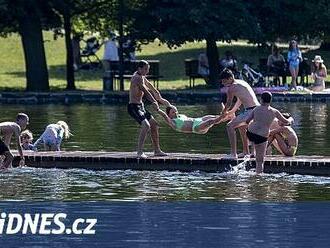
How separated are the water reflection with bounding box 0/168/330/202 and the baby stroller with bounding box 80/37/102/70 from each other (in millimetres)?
34669

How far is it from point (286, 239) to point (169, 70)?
134ft

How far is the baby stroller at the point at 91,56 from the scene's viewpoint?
59.4 meters

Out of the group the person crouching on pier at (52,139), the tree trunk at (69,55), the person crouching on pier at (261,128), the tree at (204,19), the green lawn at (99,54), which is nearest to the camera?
the person crouching on pier at (261,128)

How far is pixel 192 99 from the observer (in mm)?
44594

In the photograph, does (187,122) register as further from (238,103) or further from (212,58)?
(212,58)

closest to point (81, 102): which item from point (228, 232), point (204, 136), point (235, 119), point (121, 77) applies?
point (121, 77)

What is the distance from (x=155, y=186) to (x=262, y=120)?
2.39 metres

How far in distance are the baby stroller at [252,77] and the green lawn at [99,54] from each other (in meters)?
3.74

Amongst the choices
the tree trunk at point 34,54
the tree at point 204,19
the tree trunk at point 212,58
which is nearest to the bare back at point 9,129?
the tree at point 204,19

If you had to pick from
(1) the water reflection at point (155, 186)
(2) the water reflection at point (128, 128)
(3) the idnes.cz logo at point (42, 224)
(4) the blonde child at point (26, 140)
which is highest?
(4) the blonde child at point (26, 140)

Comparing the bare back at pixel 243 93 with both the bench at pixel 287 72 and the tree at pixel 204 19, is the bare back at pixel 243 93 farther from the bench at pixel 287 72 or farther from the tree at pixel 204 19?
the tree at pixel 204 19

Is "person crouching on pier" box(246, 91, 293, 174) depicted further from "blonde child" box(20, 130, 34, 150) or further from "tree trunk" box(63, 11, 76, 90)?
"tree trunk" box(63, 11, 76, 90)

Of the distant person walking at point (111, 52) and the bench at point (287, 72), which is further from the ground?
the distant person walking at point (111, 52)

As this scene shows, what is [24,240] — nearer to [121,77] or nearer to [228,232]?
[228,232]
